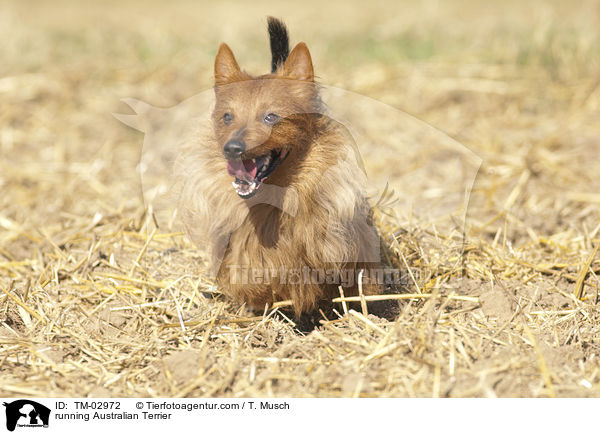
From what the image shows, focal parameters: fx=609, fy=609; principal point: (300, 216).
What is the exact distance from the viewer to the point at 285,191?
3.38 m

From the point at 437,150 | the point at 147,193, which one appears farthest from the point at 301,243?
the point at 437,150

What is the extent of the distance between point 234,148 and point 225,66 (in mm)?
675

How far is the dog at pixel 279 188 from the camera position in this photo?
10.7 feet

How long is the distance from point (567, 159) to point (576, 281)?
2.39 m

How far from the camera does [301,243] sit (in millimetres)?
3420

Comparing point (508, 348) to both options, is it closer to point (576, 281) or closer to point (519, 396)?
point (519, 396)

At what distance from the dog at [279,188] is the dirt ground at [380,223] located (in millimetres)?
356

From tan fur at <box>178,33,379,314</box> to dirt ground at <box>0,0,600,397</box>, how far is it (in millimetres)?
428

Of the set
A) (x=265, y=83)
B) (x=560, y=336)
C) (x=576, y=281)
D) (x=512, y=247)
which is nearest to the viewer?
(x=265, y=83)

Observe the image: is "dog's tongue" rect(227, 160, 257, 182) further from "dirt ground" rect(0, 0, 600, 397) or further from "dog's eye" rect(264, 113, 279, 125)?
"dirt ground" rect(0, 0, 600, 397)
